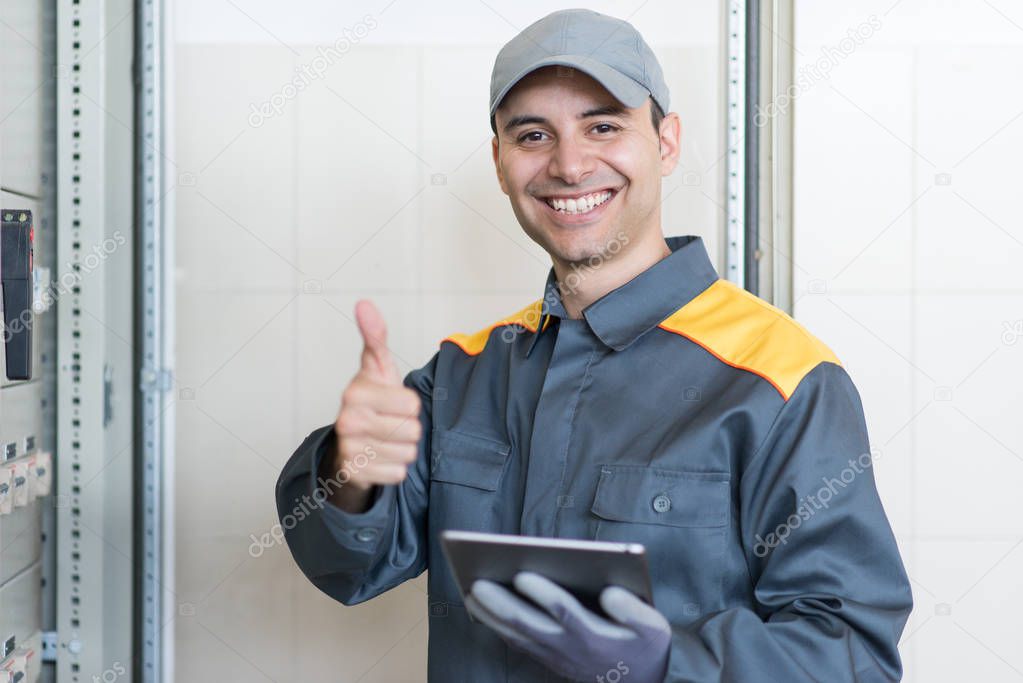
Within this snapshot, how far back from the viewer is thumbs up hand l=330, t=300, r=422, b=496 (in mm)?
797

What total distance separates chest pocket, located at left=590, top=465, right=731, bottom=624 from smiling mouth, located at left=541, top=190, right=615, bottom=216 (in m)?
0.31

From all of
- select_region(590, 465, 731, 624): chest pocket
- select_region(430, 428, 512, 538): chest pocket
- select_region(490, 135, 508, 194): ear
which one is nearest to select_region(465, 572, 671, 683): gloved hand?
select_region(590, 465, 731, 624): chest pocket

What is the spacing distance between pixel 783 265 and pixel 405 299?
623 millimetres

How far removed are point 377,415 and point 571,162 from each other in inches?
16.0

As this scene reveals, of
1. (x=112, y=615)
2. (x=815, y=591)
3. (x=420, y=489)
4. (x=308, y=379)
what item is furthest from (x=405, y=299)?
(x=815, y=591)

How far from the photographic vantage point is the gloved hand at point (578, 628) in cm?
78

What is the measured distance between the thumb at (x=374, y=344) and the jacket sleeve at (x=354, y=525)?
5.9 inches

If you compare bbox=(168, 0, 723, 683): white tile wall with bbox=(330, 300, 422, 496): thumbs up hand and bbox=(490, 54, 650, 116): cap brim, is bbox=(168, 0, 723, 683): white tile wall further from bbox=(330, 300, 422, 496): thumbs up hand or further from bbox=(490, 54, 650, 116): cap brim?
bbox=(330, 300, 422, 496): thumbs up hand

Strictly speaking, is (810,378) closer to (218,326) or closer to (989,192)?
(989,192)

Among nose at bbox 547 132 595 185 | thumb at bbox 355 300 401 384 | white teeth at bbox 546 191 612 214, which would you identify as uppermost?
nose at bbox 547 132 595 185

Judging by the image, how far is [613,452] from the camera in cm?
99

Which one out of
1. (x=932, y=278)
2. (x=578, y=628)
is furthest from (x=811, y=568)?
(x=932, y=278)

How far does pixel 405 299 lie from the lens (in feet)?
5.03

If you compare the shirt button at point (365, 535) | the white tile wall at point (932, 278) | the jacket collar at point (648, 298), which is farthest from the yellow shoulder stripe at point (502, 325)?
the white tile wall at point (932, 278)
